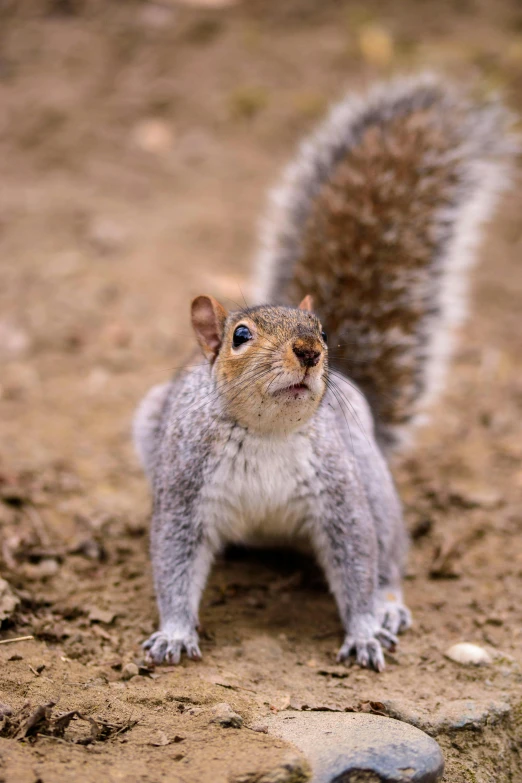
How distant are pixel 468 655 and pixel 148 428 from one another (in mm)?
1325

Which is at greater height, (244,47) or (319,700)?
(244,47)

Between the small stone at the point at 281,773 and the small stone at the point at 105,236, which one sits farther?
the small stone at the point at 105,236

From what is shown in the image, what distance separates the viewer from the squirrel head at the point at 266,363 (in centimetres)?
229

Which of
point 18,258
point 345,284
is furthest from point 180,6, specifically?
point 345,284

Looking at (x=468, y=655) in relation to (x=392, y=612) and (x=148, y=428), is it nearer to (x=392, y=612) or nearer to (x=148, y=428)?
(x=392, y=612)

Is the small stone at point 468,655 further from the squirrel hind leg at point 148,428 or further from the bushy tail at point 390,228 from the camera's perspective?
the squirrel hind leg at point 148,428

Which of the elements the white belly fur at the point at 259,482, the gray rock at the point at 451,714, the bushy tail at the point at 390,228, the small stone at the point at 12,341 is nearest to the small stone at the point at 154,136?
the small stone at the point at 12,341

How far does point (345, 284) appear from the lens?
3385mm

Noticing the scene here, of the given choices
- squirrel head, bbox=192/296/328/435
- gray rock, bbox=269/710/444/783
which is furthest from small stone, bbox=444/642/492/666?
squirrel head, bbox=192/296/328/435

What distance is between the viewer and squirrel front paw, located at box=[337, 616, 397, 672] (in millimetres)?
2604

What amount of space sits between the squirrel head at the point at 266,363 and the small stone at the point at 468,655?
2.89ft

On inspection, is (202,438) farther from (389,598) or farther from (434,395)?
(434,395)

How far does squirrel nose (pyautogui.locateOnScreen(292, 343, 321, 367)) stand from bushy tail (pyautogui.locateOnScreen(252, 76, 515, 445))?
0.93 m

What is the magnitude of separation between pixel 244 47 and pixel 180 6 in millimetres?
788
